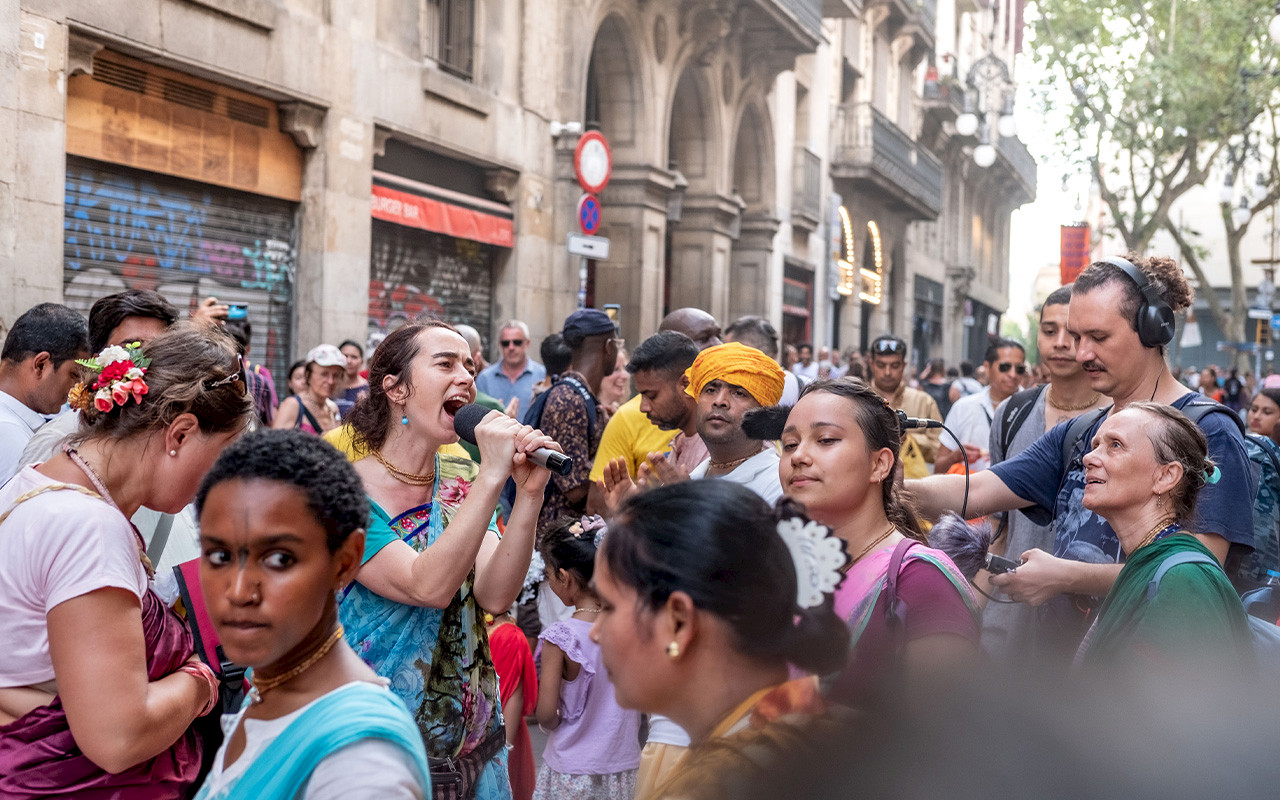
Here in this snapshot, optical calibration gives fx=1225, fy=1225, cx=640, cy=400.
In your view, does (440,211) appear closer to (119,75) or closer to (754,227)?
(119,75)

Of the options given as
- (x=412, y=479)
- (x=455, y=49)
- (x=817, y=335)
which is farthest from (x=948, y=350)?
(x=412, y=479)

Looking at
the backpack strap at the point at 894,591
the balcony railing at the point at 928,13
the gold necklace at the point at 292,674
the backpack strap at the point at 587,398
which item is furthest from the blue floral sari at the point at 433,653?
the balcony railing at the point at 928,13

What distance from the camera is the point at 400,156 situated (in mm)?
13453

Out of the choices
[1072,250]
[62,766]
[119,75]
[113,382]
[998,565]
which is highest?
[1072,250]

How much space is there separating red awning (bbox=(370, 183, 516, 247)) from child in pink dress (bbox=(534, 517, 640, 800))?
8767 mm

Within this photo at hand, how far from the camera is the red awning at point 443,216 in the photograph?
12969mm

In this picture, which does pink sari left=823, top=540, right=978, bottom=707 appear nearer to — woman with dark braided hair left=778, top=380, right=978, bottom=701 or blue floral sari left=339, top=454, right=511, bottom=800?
woman with dark braided hair left=778, top=380, right=978, bottom=701

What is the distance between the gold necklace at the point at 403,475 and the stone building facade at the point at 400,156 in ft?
20.8

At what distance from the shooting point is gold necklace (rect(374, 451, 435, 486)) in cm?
327

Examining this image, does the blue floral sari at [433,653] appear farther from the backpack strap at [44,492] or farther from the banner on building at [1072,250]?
the banner on building at [1072,250]

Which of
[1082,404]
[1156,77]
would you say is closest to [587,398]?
[1082,404]

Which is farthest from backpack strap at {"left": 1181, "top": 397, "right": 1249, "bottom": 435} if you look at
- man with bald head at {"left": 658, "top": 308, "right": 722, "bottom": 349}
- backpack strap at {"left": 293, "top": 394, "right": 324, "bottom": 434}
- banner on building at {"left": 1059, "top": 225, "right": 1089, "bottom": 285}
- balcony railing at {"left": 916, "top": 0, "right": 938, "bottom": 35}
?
balcony railing at {"left": 916, "top": 0, "right": 938, "bottom": 35}

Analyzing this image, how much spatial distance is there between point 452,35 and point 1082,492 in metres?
12.3

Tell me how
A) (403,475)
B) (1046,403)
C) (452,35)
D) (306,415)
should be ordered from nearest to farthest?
1. (403,475)
2. (1046,403)
3. (306,415)
4. (452,35)
